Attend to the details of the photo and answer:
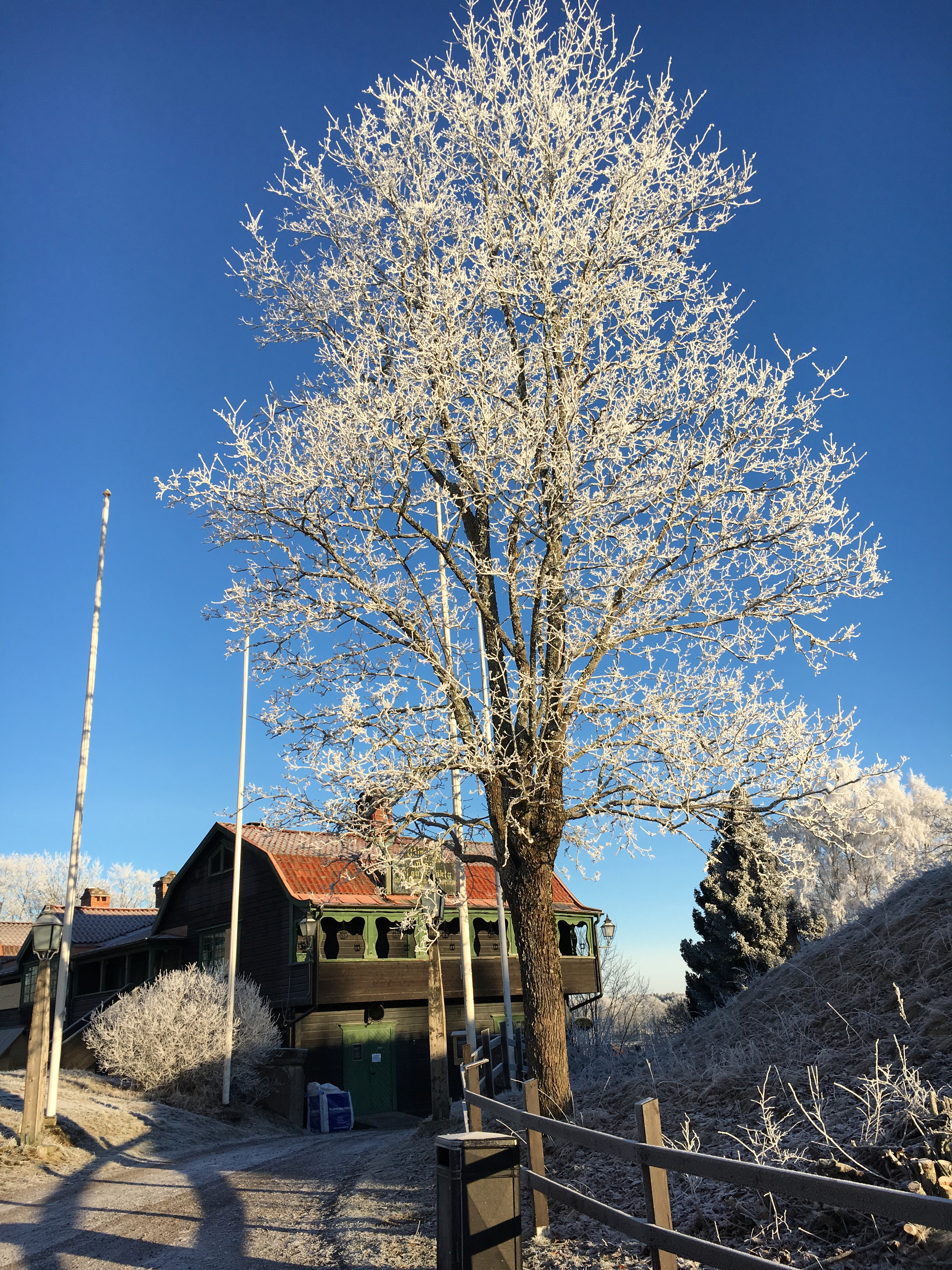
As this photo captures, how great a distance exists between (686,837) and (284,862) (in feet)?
65.7

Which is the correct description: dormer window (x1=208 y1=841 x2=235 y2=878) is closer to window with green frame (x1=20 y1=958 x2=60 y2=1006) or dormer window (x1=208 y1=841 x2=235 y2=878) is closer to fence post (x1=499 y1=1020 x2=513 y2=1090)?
window with green frame (x1=20 y1=958 x2=60 y2=1006)

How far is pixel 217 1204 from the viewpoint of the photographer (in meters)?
9.27

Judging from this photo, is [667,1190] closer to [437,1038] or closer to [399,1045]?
[437,1038]

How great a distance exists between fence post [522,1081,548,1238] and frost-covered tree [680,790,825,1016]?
18922 millimetres

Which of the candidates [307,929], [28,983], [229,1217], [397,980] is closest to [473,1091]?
[229,1217]

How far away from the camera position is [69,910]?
51.2 ft

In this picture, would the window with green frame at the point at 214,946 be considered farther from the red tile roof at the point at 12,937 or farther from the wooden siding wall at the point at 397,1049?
the red tile roof at the point at 12,937

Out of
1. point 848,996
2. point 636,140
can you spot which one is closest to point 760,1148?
point 848,996

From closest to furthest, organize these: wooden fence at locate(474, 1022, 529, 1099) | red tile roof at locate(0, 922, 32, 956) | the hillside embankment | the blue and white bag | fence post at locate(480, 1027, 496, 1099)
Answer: the hillside embankment, wooden fence at locate(474, 1022, 529, 1099), fence post at locate(480, 1027, 496, 1099), the blue and white bag, red tile roof at locate(0, 922, 32, 956)

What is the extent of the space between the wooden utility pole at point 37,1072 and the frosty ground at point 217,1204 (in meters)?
0.29

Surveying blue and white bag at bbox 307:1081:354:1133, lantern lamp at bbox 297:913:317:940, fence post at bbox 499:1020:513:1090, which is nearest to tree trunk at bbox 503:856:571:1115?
fence post at bbox 499:1020:513:1090

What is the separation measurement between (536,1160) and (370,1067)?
21575 millimetres

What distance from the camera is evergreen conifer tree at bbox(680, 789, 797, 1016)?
81.9 ft

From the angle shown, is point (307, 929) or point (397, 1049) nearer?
point (307, 929)
